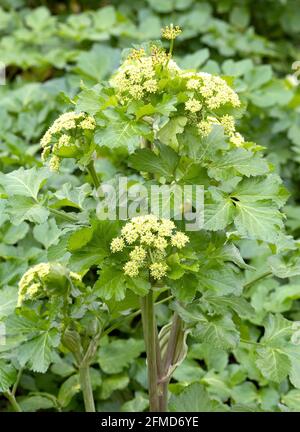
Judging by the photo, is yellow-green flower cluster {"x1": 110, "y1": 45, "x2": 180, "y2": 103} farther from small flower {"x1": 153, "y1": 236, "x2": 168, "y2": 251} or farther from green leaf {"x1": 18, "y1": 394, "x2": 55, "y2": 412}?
green leaf {"x1": 18, "y1": 394, "x2": 55, "y2": 412}

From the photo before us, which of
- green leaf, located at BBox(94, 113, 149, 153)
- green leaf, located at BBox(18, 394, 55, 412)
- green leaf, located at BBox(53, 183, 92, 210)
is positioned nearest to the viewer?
green leaf, located at BBox(94, 113, 149, 153)

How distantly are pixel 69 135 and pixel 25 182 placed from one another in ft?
0.50

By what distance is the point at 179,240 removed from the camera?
1124 mm

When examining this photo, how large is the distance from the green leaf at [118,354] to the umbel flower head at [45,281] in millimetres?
423

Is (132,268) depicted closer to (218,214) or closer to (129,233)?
(129,233)

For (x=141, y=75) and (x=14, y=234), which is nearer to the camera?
(x=141, y=75)

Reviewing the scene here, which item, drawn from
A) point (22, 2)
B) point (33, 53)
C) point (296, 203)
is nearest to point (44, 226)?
point (296, 203)

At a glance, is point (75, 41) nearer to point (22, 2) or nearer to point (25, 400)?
point (22, 2)

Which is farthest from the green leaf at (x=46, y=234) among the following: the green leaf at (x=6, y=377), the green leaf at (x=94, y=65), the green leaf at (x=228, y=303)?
the green leaf at (x=94, y=65)

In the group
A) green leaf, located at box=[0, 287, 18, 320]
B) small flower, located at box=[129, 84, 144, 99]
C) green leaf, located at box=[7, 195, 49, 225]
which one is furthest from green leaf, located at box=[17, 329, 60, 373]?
small flower, located at box=[129, 84, 144, 99]

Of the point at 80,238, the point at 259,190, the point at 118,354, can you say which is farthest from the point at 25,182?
the point at 118,354
